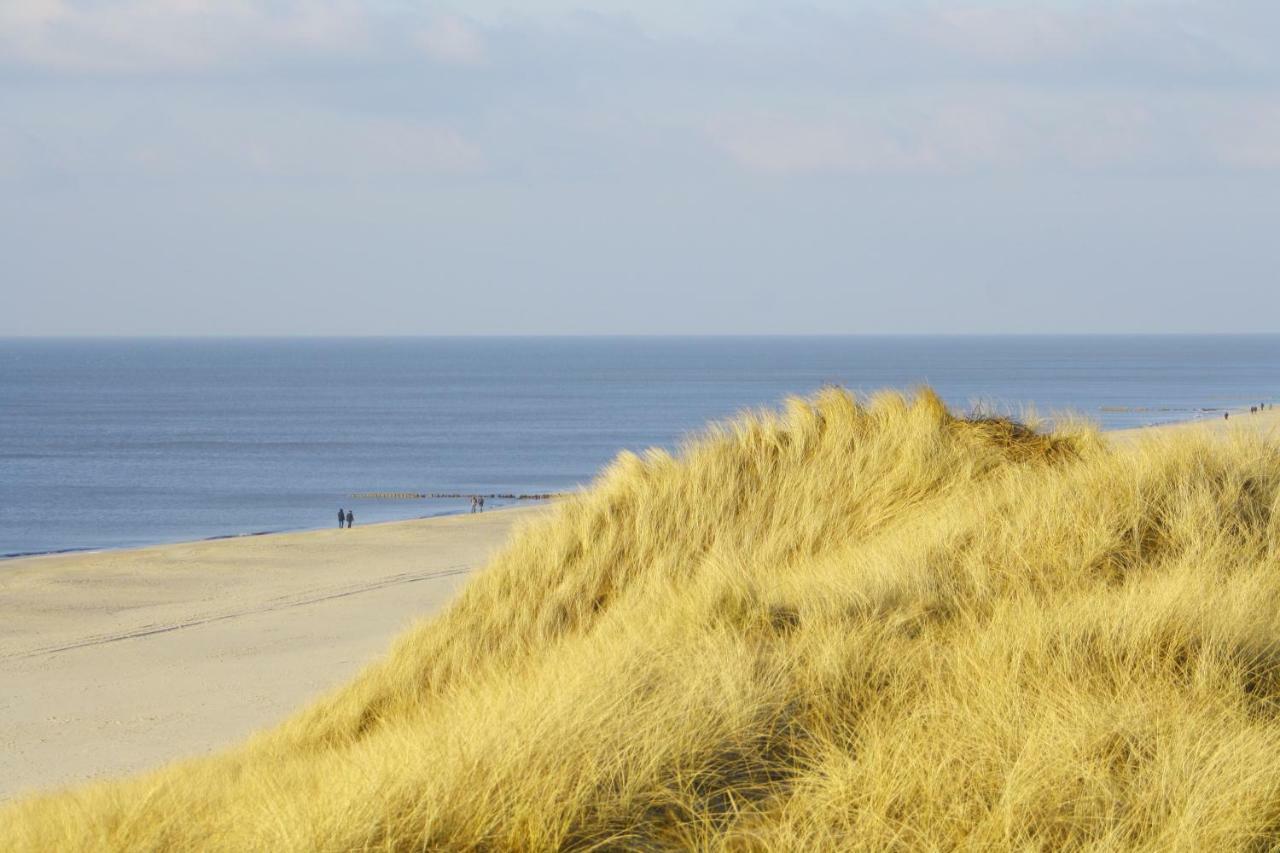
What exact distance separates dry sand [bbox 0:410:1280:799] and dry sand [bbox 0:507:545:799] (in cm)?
4

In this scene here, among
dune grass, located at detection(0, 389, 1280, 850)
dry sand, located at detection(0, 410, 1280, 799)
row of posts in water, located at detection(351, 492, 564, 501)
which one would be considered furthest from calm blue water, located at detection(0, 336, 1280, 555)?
dry sand, located at detection(0, 410, 1280, 799)

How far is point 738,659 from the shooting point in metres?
5.03

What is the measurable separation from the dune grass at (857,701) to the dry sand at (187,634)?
225 centimetres

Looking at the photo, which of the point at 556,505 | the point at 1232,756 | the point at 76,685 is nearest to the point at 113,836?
the point at 1232,756

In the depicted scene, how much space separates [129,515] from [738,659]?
4864cm

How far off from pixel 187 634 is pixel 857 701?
19.4m

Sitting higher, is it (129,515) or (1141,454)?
(1141,454)

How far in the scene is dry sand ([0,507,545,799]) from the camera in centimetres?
1491

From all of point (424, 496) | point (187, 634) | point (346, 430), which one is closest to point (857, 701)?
point (187, 634)

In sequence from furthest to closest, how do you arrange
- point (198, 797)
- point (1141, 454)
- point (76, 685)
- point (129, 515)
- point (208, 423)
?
point (208, 423) → point (129, 515) → point (76, 685) → point (1141, 454) → point (198, 797)

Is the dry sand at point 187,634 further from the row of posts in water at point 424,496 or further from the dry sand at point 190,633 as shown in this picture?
the row of posts in water at point 424,496

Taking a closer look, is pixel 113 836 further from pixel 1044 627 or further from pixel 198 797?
pixel 1044 627

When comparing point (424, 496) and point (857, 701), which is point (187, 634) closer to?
point (857, 701)

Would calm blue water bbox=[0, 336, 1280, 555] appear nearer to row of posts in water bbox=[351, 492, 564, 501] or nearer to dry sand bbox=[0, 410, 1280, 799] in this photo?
row of posts in water bbox=[351, 492, 564, 501]
